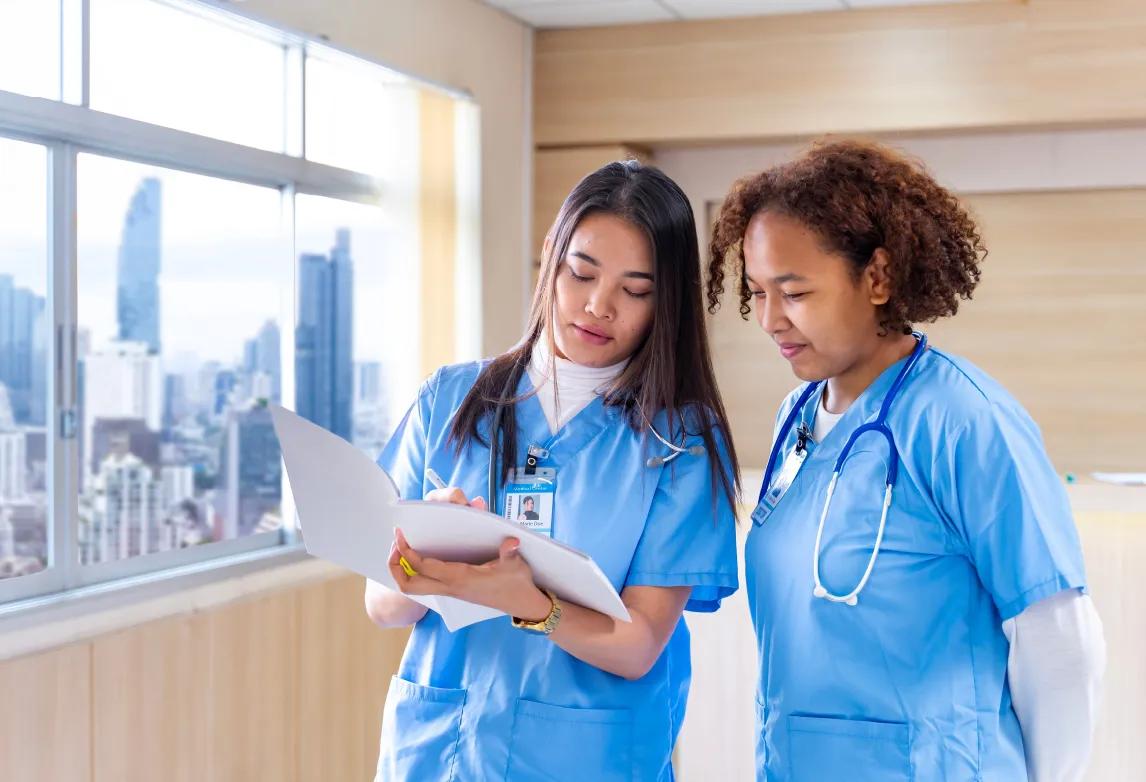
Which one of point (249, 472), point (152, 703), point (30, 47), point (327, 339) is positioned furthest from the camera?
point (327, 339)

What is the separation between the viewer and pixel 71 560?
9.32 ft

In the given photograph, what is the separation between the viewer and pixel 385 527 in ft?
4.75

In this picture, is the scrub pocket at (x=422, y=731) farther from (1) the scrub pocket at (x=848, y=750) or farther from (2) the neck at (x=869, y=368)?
(2) the neck at (x=869, y=368)

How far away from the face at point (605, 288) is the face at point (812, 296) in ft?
0.50

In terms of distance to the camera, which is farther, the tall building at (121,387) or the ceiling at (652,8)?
the ceiling at (652,8)

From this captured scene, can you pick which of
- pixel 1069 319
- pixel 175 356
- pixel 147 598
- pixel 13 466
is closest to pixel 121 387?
pixel 175 356

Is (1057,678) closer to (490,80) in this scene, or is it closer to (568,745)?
(568,745)

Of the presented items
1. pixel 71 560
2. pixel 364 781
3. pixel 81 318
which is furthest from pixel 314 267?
pixel 364 781

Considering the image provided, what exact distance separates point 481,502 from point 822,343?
0.49 metres

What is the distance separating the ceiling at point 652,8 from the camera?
4387 millimetres

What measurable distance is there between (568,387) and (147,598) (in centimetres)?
162

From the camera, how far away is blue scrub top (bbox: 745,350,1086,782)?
4.83ft

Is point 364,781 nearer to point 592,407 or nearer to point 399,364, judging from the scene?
point 399,364

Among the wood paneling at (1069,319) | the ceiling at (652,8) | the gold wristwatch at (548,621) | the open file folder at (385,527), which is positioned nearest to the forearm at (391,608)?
the open file folder at (385,527)
